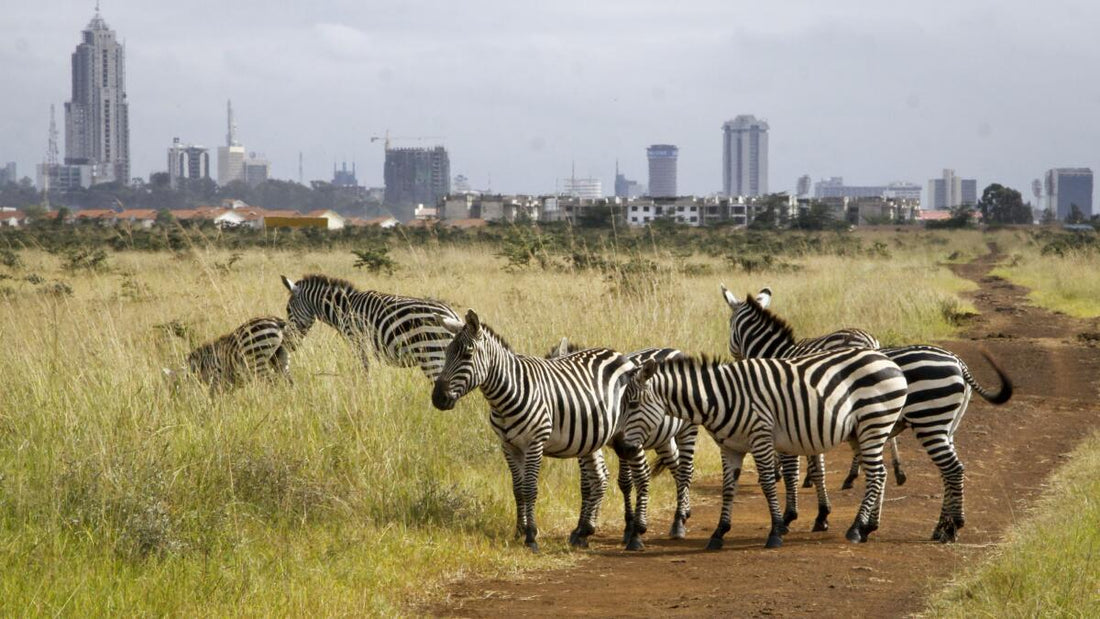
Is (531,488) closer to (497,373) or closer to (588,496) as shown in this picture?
(588,496)

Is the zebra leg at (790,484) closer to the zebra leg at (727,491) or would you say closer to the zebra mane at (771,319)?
the zebra leg at (727,491)

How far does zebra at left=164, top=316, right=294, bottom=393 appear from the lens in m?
10.1

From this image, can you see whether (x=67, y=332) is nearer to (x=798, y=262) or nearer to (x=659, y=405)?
(x=659, y=405)

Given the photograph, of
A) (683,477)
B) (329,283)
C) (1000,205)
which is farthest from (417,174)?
(683,477)

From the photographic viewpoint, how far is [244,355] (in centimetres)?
1021

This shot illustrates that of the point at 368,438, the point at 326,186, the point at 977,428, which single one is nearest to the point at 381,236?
the point at 977,428

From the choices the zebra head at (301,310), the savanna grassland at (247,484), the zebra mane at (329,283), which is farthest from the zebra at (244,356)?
the zebra mane at (329,283)

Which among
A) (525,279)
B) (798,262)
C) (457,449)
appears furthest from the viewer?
(798,262)

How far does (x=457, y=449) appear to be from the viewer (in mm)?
9484

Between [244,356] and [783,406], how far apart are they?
14.3ft

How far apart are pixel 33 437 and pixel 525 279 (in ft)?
47.3

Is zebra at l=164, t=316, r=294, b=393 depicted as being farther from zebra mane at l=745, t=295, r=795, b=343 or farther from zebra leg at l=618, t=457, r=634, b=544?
zebra mane at l=745, t=295, r=795, b=343

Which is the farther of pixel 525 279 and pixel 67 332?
pixel 525 279

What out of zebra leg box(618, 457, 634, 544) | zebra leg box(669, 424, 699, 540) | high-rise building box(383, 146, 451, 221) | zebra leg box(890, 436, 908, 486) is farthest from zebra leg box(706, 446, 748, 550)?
high-rise building box(383, 146, 451, 221)
